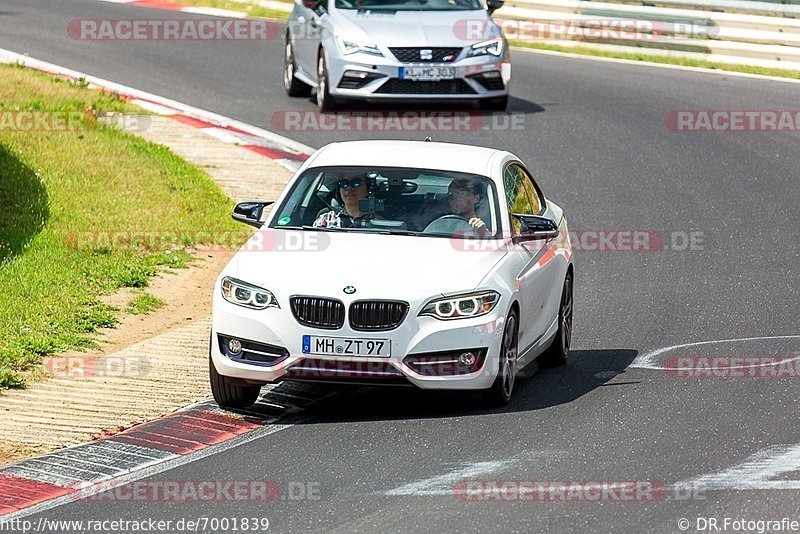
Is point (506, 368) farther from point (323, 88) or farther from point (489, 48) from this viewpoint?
point (323, 88)

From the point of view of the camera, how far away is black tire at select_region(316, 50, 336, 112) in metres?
20.1

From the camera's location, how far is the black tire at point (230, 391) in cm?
956

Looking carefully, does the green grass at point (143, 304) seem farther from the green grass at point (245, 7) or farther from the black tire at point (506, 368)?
the green grass at point (245, 7)

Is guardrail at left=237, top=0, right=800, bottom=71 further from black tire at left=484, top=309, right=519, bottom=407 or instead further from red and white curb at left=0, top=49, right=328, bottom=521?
red and white curb at left=0, top=49, right=328, bottom=521

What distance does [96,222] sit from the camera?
14.8 meters

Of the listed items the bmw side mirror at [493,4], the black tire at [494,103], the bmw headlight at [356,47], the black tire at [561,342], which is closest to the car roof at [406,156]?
the black tire at [561,342]

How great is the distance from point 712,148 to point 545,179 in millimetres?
3080

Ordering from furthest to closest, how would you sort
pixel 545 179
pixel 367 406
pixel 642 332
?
pixel 545 179
pixel 642 332
pixel 367 406

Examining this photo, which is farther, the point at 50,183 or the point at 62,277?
the point at 50,183

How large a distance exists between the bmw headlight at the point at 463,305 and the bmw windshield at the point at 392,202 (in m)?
0.79

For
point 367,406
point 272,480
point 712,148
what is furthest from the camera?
point 712,148

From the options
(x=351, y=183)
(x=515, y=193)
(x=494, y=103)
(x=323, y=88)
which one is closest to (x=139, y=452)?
(x=351, y=183)

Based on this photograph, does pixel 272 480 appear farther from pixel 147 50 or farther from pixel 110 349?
A: pixel 147 50

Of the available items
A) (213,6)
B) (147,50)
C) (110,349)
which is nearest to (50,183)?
(110,349)
